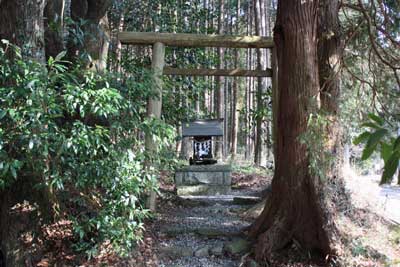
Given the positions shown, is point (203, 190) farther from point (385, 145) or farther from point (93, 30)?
point (385, 145)

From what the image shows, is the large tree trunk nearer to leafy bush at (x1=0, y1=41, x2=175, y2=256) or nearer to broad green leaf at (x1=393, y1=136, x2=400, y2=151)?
leafy bush at (x1=0, y1=41, x2=175, y2=256)

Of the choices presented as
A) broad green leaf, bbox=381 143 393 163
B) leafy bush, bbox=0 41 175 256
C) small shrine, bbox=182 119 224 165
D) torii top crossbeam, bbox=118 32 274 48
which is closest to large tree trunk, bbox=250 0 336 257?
leafy bush, bbox=0 41 175 256

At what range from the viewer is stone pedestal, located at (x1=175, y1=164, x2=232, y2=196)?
659cm

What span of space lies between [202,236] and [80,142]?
7.40ft

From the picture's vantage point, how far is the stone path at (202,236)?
409 centimetres

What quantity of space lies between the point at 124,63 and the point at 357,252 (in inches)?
158

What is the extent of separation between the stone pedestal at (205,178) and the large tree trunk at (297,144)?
8.58 feet

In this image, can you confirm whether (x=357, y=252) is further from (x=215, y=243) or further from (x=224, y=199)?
(x=224, y=199)

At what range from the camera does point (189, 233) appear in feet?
15.2

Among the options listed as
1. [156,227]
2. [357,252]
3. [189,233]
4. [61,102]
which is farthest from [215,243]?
[61,102]

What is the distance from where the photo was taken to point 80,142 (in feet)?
9.14

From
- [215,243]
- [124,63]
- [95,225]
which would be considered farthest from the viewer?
[124,63]

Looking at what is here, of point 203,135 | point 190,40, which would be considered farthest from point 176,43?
point 203,135

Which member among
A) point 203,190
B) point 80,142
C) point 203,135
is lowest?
point 203,190
